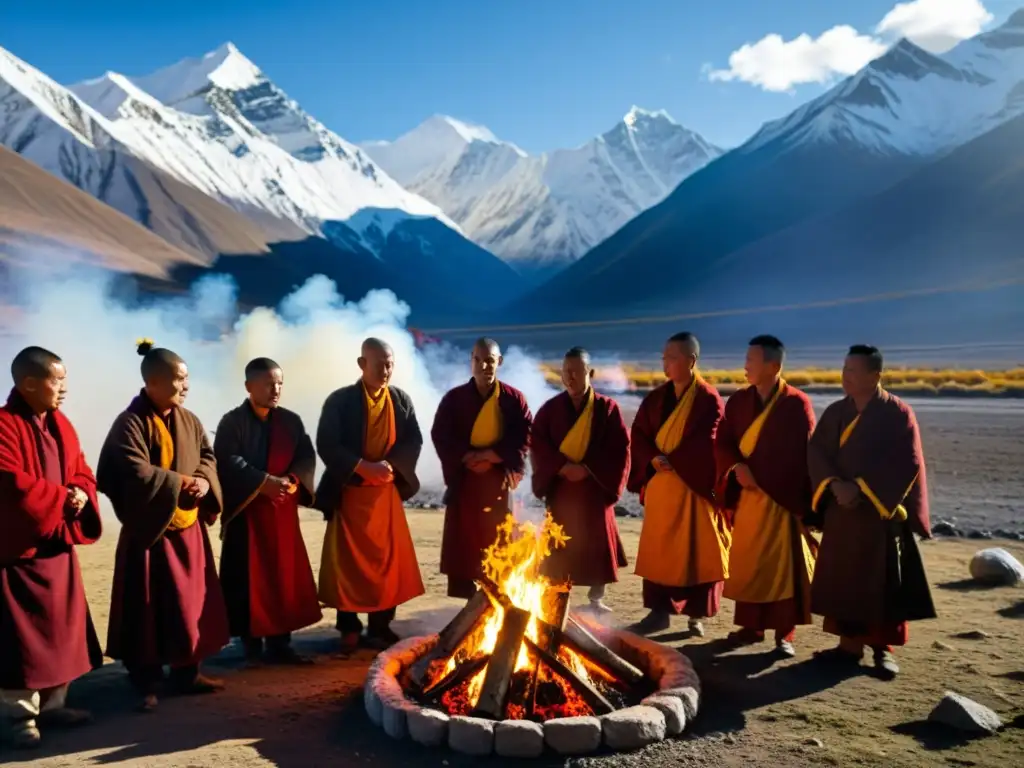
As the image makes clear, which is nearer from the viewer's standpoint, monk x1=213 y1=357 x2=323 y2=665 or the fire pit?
the fire pit

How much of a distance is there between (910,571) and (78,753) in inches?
188

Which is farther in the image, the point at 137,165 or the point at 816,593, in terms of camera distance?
the point at 137,165

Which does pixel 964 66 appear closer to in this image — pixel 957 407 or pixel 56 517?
pixel 957 407

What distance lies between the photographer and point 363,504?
5.91m

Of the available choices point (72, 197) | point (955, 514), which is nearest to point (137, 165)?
point (72, 197)

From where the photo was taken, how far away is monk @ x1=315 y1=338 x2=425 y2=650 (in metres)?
5.85

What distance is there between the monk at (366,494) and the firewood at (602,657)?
5.10 feet

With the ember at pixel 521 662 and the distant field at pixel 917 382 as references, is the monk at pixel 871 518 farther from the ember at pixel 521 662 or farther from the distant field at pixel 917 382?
the distant field at pixel 917 382

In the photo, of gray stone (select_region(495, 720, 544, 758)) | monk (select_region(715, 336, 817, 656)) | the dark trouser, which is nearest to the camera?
gray stone (select_region(495, 720, 544, 758))

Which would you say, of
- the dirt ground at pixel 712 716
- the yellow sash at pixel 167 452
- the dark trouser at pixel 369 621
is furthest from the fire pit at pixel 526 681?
the yellow sash at pixel 167 452

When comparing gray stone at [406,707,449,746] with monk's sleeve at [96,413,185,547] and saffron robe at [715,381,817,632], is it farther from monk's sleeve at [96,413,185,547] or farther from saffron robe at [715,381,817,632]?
saffron robe at [715,381,817,632]

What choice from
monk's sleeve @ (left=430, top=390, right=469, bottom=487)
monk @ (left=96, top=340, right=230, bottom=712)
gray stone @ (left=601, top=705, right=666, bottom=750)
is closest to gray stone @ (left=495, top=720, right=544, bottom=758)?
gray stone @ (left=601, top=705, right=666, bottom=750)

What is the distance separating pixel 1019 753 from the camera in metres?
4.16

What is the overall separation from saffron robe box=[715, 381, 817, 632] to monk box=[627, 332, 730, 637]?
0.30m
